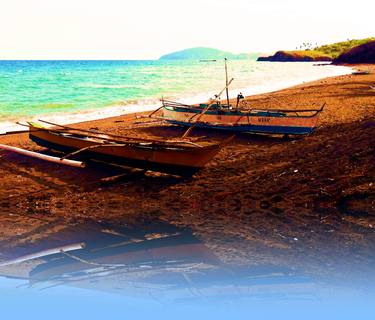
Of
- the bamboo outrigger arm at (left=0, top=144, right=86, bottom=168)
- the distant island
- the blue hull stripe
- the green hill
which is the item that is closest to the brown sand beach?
the bamboo outrigger arm at (left=0, top=144, right=86, bottom=168)

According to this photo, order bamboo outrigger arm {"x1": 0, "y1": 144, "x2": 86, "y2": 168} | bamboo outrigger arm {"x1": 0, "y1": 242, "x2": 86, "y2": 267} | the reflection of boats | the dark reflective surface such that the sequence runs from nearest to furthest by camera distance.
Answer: the dark reflective surface
the reflection of boats
bamboo outrigger arm {"x1": 0, "y1": 242, "x2": 86, "y2": 267}
bamboo outrigger arm {"x1": 0, "y1": 144, "x2": 86, "y2": 168}

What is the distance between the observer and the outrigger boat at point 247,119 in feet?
48.2

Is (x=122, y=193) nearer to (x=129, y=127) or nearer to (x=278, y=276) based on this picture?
(x=278, y=276)

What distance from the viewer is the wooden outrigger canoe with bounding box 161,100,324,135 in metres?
14.7

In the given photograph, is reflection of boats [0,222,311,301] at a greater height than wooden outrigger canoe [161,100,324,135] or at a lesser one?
lesser

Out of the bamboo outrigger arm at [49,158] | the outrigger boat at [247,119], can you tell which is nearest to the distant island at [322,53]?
the outrigger boat at [247,119]

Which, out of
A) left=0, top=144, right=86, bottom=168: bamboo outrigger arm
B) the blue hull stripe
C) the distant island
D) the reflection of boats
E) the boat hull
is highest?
the distant island

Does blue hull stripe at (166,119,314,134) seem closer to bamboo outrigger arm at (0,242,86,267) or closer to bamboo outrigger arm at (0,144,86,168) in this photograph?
bamboo outrigger arm at (0,144,86,168)

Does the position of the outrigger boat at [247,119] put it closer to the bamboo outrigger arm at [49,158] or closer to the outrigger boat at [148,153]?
the outrigger boat at [148,153]

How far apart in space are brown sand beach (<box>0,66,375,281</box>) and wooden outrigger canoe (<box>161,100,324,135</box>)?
30.9 inches

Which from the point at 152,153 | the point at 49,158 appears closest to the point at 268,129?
the point at 152,153

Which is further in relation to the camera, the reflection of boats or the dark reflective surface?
the reflection of boats

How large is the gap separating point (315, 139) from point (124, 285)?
968 cm

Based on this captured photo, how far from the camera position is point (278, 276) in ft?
19.5
